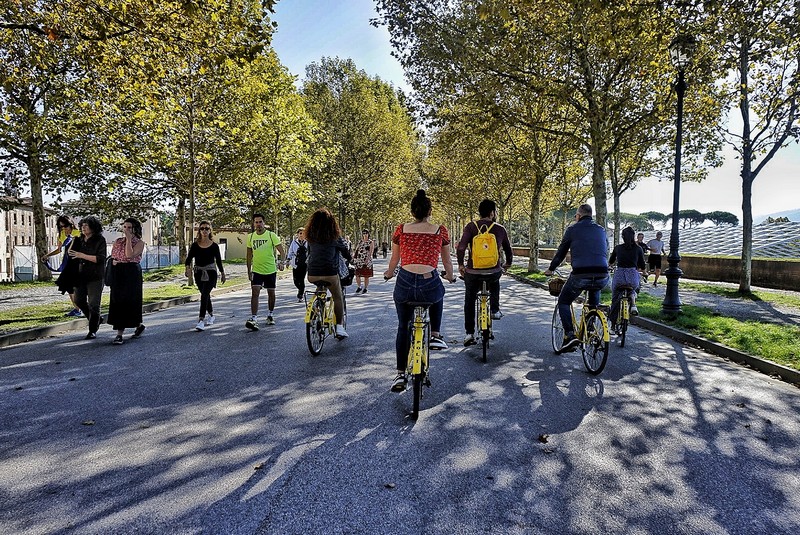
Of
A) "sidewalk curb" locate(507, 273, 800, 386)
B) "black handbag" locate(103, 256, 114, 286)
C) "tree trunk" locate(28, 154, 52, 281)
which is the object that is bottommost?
"sidewalk curb" locate(507, 273, 800, 386)

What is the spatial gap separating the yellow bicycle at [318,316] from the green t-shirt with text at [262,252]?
2.06m

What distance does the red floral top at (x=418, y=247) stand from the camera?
4.75 metres

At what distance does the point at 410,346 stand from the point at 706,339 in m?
5.99

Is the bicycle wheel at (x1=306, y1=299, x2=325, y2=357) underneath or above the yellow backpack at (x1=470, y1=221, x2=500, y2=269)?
underneath

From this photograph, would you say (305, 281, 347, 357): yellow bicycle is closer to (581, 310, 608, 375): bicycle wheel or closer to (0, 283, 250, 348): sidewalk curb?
(581, 310, 608, 375): bicycle wheel

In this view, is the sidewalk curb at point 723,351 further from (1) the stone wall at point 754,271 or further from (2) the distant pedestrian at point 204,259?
(1) the stone wall at point 754,271

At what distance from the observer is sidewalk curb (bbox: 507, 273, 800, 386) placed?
6.19m

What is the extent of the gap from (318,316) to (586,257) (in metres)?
3.57

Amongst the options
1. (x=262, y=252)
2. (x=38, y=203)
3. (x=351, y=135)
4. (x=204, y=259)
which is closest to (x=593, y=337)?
(x=262, y=252)

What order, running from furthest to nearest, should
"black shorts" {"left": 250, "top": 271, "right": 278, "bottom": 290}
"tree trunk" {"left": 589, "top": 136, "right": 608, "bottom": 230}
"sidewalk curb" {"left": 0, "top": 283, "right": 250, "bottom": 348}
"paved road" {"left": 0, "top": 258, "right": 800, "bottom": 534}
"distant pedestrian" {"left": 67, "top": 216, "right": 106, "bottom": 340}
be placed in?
"tree trunk" {"left": 589, "top": 136, "right": 608, "bottom": 230} → "black shorts" {"left": 250, "top": 271, "right": 278, "bottom": 290} → "distant pedestrian" {"left": 67, "top": 216, "right": 106, "bottom": 340} → "sidewalk curb" {"left": 0, "top": 283, "right": 250, "bottom": 348} → "paved road" {"left": 0, "top": 258, "right": 800, "bottom": 534}

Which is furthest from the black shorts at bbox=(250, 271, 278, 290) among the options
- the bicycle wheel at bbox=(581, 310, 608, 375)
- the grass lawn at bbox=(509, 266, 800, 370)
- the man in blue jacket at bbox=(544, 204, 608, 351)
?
the grass lawn at bbox=(509, 266, 800, 370)

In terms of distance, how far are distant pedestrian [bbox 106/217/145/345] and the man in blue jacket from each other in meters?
6.26

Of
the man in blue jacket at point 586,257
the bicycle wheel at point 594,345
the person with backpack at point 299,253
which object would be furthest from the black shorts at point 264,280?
the bicycle wheel at point 594,345

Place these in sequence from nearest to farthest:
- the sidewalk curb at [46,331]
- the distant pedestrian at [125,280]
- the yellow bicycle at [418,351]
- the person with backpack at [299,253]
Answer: the yellow bicycle at [418,351], the distant pedestrian at [125,280], the sidewalk curb at [46,331], the person with backpack at [299,253]
